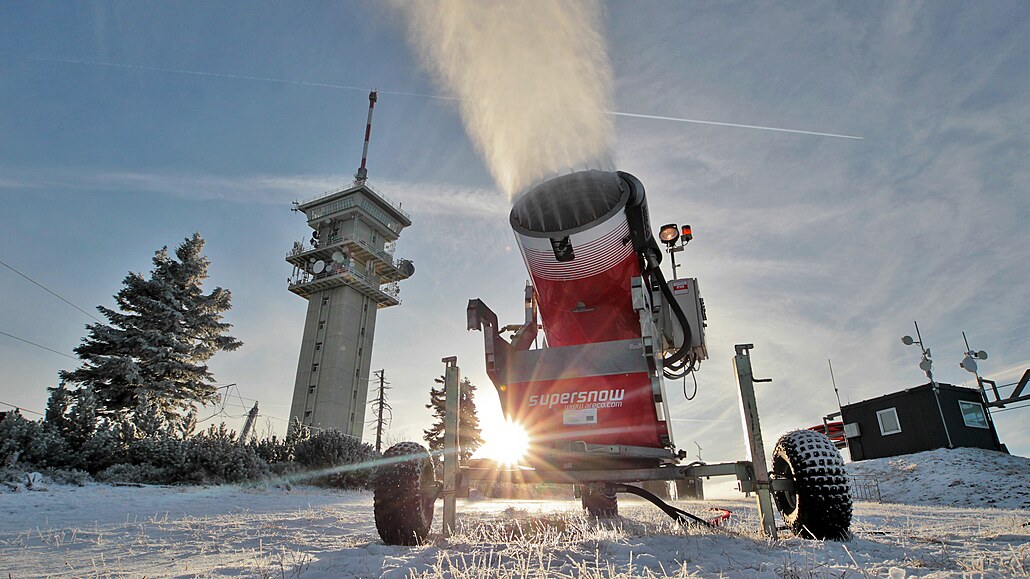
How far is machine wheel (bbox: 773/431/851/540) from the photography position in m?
3.99

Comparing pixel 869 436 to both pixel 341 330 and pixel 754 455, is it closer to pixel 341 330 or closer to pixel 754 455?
pixel 754 455

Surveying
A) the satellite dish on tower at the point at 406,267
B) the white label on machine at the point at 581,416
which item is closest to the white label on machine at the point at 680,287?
the white label on machine at the point at 581,416

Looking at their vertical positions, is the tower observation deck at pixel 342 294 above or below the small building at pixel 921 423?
above

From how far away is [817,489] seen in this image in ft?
13.3

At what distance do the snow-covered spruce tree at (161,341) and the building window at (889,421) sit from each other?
31.6 m

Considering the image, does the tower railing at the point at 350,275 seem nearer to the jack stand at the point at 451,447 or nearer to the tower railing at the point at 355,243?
the tower railing at the point at 355,243

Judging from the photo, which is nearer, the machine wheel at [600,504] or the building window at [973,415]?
the machine wheel at [600,504]

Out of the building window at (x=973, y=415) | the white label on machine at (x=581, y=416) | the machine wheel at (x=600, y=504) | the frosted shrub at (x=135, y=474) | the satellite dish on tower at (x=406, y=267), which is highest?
the satellite dish on tower at (x=406, y=267)

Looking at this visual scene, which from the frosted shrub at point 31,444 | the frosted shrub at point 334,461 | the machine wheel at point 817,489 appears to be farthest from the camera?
the frosted shrub at point 334,461

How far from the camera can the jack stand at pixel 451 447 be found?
4473mm

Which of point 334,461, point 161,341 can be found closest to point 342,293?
point 161,341

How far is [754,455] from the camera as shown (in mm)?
4184

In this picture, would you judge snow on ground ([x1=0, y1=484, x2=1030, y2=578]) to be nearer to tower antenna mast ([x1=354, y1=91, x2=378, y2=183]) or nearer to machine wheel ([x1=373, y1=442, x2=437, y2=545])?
machine wheel ([x1=373, y1=442, x2=437, y2=545])

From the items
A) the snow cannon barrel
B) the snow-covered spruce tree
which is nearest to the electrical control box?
the snow cannon barrel
